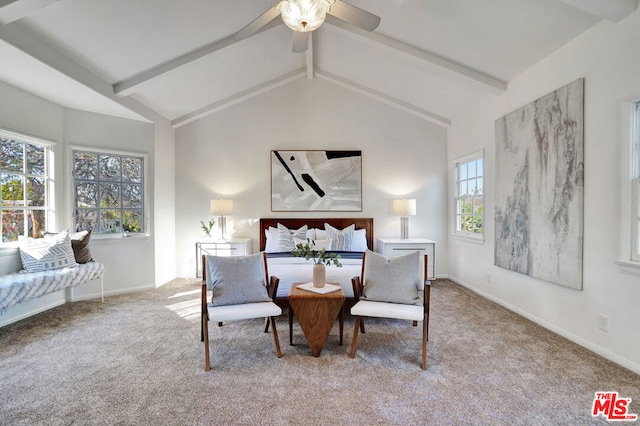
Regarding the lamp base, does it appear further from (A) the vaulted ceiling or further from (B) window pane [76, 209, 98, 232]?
(B) window pane [76, 209, 98, 232]

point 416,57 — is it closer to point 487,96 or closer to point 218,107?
point 487,96

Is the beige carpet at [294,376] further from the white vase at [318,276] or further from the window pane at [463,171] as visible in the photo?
the window pane at [463,171]

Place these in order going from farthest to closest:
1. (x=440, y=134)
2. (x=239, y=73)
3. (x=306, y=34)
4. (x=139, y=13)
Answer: (x=440, y=134) < (x=239, y=73) < (x=139, y=13) < (x=306, y=34)

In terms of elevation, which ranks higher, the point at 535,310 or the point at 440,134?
the point at 440,134

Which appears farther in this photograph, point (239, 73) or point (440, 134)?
point (440, 134)

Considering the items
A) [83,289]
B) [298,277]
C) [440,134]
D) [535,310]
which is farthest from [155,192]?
[535,310]

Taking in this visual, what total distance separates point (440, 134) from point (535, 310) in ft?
11.1

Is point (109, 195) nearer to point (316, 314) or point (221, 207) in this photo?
point (221, 207)

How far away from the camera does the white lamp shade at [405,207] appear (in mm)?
5199

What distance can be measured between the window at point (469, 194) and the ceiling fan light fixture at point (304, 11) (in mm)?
3299

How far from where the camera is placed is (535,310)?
3441mm

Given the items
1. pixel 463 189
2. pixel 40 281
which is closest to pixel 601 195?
pixel 463 189

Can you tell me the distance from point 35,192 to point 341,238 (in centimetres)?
430

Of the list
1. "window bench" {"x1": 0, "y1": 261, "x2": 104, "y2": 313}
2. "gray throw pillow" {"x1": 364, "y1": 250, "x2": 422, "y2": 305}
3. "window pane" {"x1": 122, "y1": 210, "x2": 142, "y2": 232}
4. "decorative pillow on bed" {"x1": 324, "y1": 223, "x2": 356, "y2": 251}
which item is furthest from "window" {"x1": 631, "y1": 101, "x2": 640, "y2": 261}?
"window pane" {"x1": 122, "y1": 210, "x2": 142, "y2": 232}
